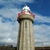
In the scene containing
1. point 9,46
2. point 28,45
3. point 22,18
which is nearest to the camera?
point 28,45

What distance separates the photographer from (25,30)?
30.6 m

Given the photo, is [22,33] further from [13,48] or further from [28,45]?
[13,48]

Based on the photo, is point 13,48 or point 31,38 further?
point 13,48

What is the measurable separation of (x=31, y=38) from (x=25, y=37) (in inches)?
66.0

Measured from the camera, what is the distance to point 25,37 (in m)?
29.9

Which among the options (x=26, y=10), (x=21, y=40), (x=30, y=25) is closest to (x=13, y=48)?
(x=21, y=40)

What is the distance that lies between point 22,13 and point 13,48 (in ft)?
29.9

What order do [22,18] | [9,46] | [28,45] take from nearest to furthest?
[28,45]
[22,18]
[9,46]

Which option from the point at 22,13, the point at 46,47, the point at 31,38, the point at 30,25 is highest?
the point at 22,13

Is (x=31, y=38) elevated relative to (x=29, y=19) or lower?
lower

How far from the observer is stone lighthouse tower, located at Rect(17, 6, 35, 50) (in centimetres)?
2955

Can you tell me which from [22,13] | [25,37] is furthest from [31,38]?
[22,13]

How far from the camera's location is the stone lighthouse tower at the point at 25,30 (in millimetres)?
29555

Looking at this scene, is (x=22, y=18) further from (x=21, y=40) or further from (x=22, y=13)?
(x=21, y=40)
